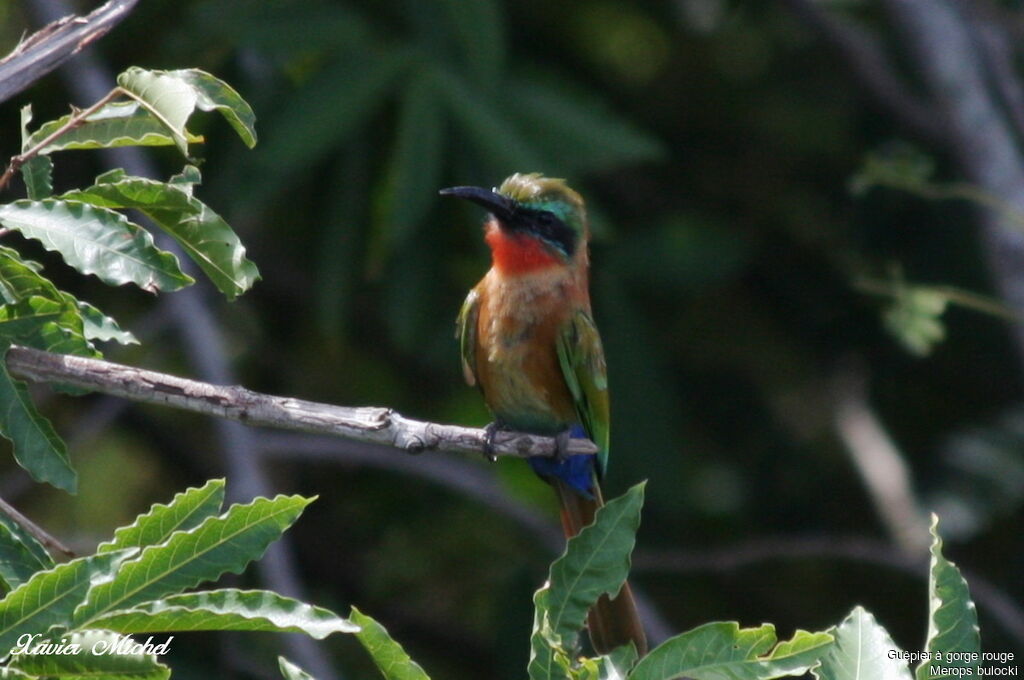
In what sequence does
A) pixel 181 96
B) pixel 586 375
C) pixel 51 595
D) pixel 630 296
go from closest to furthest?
pixel 51 595, pixel 181 96, pixel 586 375, pixel 630 296

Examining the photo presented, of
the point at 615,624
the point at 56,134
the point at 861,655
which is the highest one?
the point at 56,134

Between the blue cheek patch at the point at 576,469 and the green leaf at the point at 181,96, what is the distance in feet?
6.48

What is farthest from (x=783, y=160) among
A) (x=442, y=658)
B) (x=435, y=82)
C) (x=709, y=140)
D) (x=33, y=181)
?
(x=33, y=181)

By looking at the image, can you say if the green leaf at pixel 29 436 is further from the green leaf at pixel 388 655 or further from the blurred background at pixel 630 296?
the blurred background at pixel 630 296

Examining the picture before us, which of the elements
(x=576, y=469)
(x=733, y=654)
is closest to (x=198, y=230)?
(x=733, y=654)

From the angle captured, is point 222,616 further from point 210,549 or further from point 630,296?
point 630,296

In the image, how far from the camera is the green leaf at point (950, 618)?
2248 mm

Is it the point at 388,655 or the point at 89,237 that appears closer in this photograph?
the point at 388,655

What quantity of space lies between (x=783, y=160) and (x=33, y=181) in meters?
4.59

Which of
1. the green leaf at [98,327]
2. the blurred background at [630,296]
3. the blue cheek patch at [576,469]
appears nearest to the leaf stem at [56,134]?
the green leaf at [98,327]

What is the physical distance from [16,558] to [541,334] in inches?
78.1

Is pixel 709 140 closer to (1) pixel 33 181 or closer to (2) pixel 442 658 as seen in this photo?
(2) pixel 442 658

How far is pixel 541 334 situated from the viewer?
13.2 ft

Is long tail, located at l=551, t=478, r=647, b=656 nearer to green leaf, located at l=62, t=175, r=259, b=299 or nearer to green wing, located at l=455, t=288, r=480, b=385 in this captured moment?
green wing, located at l=455, t=288, r=480, b=385
